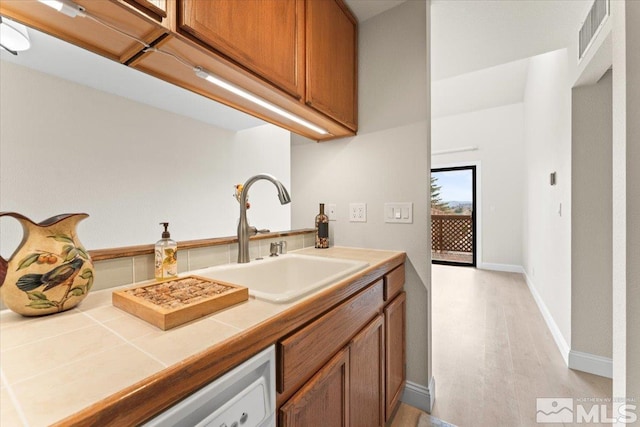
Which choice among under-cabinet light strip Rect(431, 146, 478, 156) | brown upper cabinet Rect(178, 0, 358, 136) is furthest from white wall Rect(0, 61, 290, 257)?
under-cabinet light strip Rect(431, 146, 478, 156)

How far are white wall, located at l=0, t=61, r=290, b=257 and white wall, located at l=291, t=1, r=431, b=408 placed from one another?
0.99m

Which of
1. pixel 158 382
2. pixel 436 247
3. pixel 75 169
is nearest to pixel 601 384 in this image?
pixel 158 382

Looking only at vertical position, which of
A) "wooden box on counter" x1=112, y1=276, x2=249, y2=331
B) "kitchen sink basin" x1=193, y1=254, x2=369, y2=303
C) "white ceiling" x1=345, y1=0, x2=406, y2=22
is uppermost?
"white ceiling" x1=345, y1=0, x2=406, y2=22

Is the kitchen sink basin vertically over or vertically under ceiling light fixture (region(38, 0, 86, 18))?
under

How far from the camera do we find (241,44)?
0.99 meters

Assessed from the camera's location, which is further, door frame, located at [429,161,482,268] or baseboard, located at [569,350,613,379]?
door frame, located at [429,161,482,268]

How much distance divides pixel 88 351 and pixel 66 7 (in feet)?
2.68

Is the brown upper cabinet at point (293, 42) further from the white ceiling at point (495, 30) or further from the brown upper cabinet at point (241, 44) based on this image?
the white ceiling at point (495, 30)

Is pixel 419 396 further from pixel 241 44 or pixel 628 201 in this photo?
pixel 241 44

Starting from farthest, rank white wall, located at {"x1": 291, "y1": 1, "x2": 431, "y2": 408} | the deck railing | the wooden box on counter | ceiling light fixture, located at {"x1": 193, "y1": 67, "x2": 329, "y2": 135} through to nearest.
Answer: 1. the deck railing
2. white wall, located at {"x1": 291, "y1": 1, "x2": 431, "y2": 408}
3. ceiling light fixture, located at {"x1": 193, "y1": 67, "x2": 329, "y2": 135}
4. the wooden box on counter

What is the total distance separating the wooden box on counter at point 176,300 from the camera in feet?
1.97

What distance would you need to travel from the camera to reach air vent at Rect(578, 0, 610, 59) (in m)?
1.51

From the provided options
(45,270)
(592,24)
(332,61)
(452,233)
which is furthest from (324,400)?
(452,233)

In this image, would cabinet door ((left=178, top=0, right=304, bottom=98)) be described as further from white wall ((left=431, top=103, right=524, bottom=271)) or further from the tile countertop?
white wall ((left=431, top=103, right=524, bottom=271))
